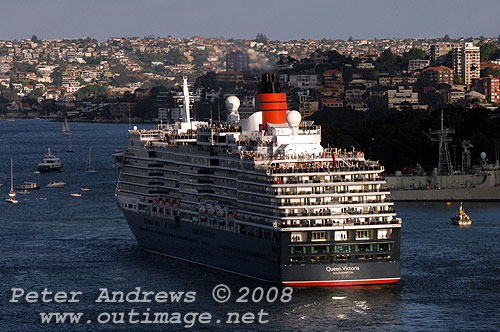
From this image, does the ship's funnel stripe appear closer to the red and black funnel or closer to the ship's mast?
the red and black funnel

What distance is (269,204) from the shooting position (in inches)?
2200

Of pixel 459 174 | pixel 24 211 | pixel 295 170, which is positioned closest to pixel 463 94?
pixel 459 174

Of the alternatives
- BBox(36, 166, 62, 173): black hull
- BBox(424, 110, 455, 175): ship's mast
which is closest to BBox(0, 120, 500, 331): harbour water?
BBox(424, 110, 455, 175): ship's mast

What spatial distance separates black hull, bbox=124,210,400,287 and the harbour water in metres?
0.48

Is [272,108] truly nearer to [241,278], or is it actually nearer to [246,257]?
[246,257]

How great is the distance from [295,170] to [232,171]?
18.2 ft

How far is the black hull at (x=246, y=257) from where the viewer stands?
5488cm

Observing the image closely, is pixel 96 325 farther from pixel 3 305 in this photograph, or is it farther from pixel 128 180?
pixel 128 180

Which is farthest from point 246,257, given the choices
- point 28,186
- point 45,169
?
point 45,169

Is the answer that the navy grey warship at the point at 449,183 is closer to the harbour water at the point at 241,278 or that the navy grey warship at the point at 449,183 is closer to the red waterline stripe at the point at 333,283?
the harbour water at the point at 241,278

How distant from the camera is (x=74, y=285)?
193 feet

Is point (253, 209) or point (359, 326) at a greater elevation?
point (253, 209)

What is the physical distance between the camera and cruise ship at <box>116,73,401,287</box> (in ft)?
180

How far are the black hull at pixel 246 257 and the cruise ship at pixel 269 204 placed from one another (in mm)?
46
